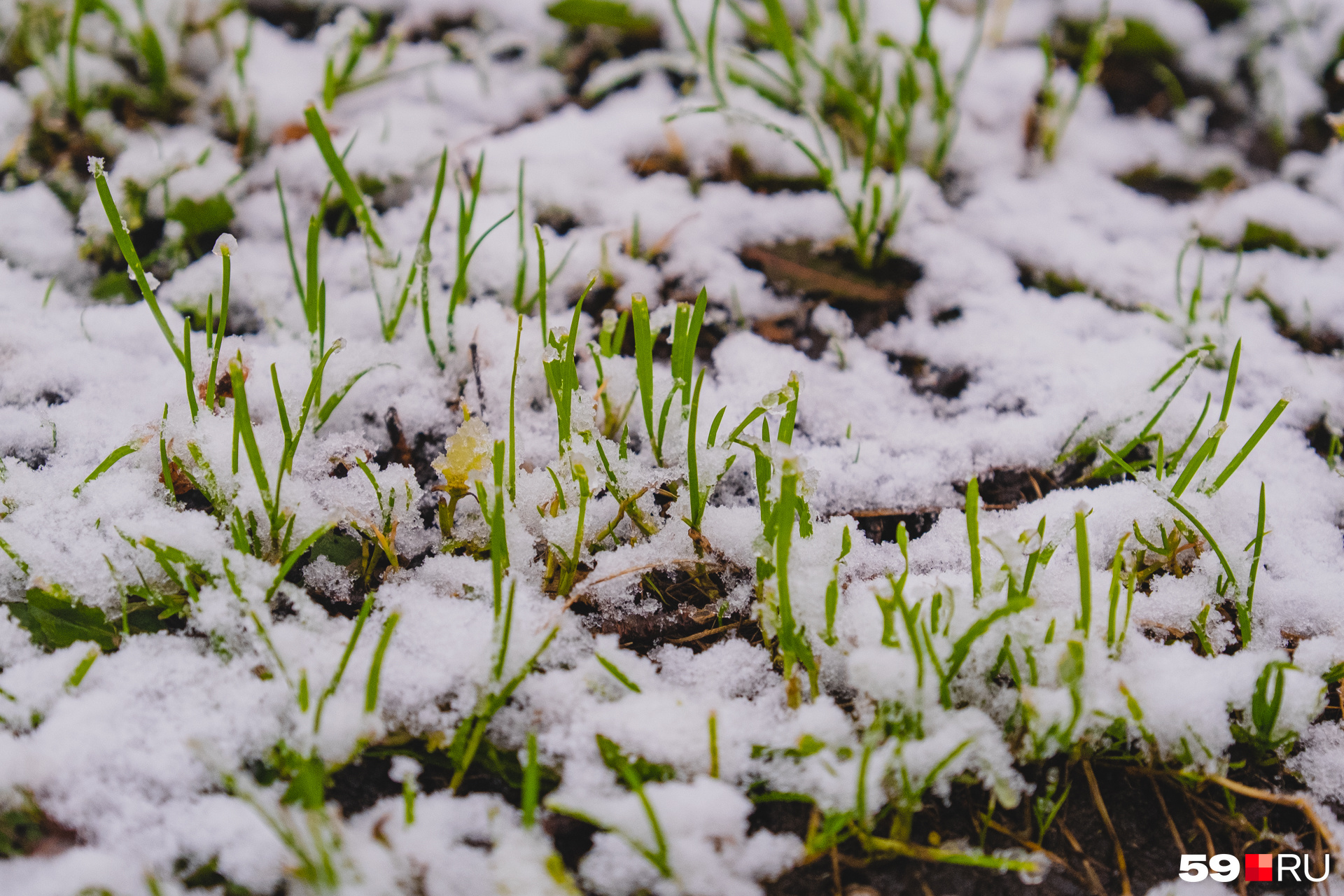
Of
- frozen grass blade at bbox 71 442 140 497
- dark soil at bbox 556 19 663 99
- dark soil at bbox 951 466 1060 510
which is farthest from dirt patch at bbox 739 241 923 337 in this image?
frozen grass blade at bbox 71 442 140 497

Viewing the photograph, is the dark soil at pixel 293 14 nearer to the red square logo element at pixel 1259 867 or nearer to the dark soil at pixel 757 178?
the dark soil at pixel 757 178

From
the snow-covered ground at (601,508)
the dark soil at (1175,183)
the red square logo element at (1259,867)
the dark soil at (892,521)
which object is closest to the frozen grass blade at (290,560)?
the snow-covered ground at (601,508)

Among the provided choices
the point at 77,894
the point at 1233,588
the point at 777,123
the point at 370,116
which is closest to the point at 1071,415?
the point at 1233,588

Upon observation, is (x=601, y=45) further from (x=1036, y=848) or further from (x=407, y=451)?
(x=1036, y=848)

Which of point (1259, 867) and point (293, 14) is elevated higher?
point (293, 14)

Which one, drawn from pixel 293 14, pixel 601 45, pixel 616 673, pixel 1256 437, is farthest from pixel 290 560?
pixel 293 14

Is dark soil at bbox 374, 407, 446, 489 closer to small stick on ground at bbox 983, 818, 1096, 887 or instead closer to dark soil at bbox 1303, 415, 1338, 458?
small stick on ground at bbox 983, 818, 1096, 887
